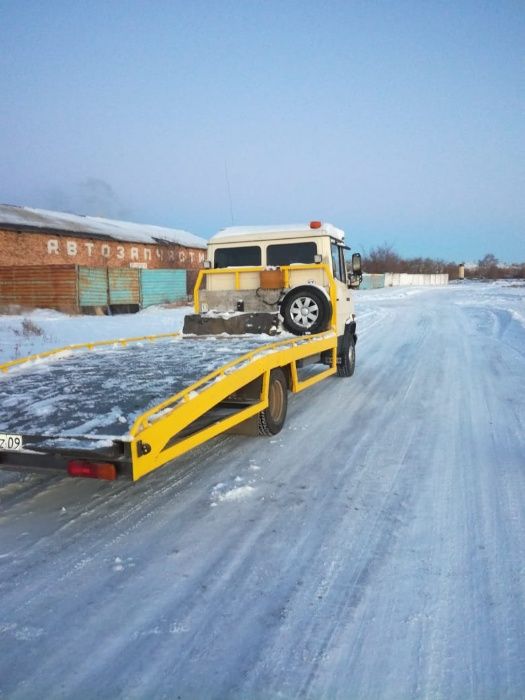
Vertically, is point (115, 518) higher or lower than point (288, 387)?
lower

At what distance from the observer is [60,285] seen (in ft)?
71.9

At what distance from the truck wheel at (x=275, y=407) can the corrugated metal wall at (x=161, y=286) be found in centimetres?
1995

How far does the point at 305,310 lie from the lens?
806 cm

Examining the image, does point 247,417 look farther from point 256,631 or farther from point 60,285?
point 60,285

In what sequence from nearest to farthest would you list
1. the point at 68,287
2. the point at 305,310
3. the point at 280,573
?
the point at 280,573, the point at 305,310, the point at 68,287

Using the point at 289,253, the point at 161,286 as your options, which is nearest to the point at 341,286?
the point at 289,253

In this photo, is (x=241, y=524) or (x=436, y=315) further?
(x=436, y=315)

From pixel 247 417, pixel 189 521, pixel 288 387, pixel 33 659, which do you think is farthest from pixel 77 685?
pixel 288 387

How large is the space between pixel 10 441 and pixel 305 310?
512cm

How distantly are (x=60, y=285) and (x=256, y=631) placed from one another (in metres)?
21.3

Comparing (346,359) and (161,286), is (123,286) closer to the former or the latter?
(161,286)

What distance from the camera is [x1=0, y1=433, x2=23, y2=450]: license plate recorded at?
3.70m

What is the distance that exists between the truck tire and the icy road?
2.39 metres

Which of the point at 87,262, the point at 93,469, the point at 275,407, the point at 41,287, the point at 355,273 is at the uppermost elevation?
the point at 87,262
